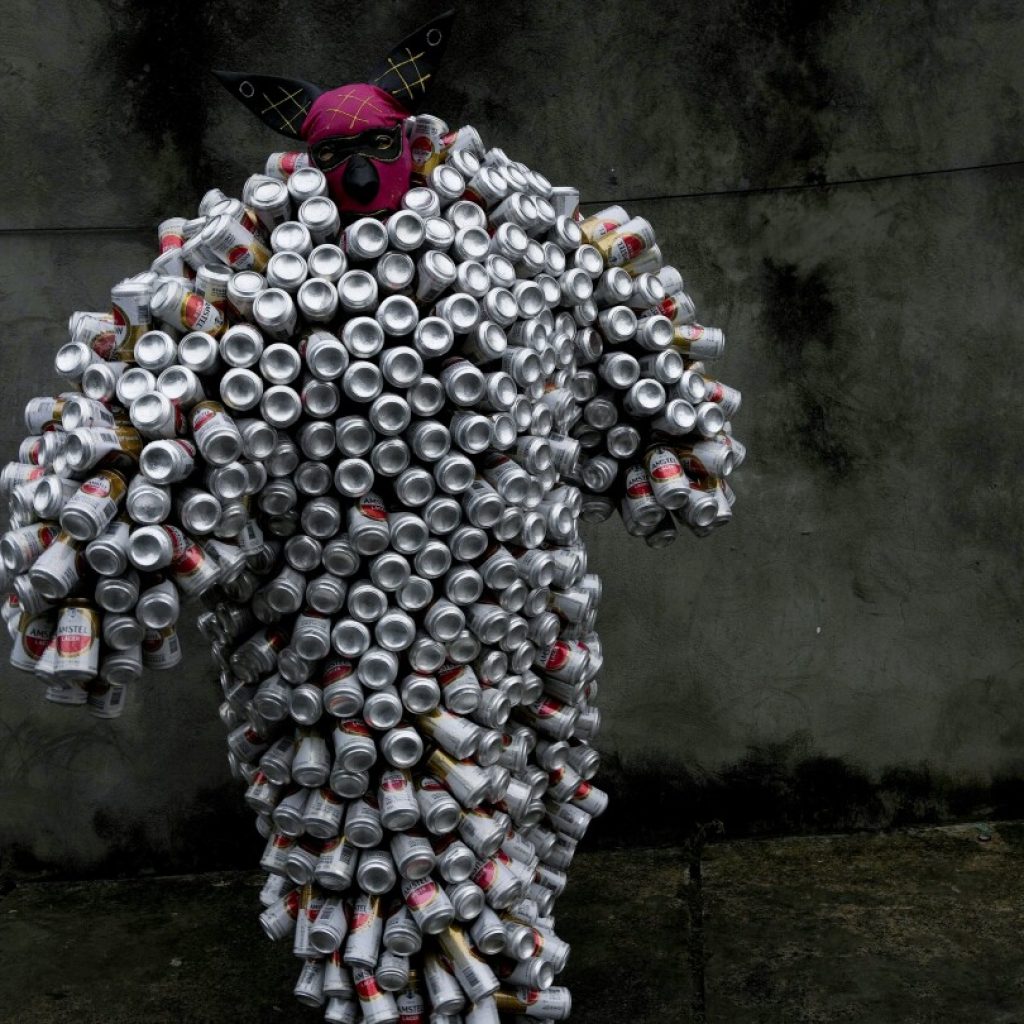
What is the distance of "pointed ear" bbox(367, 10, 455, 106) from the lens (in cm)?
226

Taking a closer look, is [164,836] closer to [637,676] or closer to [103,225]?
[637,676]

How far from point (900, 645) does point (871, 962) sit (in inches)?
43.5

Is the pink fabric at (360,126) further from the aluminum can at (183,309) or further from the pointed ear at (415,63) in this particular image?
the aluminum can at (183,309)

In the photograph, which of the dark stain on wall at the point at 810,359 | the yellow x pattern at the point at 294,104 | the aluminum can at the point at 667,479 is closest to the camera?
the yellow x pattern at the point at 294,104

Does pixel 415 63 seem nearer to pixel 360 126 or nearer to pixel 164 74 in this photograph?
pixel 360 126

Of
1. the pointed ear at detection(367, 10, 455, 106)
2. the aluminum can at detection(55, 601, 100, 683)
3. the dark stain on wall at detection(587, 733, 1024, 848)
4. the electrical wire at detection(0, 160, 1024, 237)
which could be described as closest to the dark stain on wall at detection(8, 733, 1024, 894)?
the dark stain on wall at detection(587, 733, 1024, 848)

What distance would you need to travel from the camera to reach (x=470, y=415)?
215 centimetres

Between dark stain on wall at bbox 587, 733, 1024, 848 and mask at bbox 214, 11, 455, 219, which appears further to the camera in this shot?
dark stain on wall at bbox 587, 733, 1024, 848

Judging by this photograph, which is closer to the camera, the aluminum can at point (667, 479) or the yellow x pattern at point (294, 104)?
the yellow x pattern at point (294, 104)

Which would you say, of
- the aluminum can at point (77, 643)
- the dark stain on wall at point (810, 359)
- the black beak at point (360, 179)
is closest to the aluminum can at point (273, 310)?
the black beak at point (360, 179)

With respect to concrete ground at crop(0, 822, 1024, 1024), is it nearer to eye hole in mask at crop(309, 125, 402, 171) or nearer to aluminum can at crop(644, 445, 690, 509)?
aluminum can at crop(644, 445, 690, 509)

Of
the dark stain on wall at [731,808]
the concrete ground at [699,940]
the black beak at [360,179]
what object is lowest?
the concrete ground at [699,940]

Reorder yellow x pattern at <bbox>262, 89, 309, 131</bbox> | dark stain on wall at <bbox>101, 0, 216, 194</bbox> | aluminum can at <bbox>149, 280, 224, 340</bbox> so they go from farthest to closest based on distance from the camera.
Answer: dark stain on wall at <bbox>101, 0, 216, 194</bbox>, yellow x pattern at <bbox>262, 89, 309, 131</bbox>, aluminum can at <bbox>149, 280, 224, 340</bbox>

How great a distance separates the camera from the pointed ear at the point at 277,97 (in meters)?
2.25
